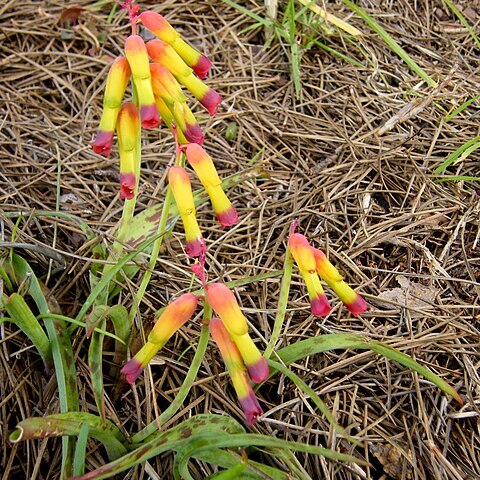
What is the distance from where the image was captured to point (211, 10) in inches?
131

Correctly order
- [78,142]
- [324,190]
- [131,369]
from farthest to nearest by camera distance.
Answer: [78,142] → [324,190] → [131,369]

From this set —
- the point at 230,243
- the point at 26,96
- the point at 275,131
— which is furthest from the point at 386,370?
the point at 26,96

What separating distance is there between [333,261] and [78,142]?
4.21 ft

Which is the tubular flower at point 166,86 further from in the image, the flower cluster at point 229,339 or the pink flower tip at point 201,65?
the flower cluster at point 229,339

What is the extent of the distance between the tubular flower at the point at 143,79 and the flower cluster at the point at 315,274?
50 centimetres

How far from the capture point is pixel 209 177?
166cm

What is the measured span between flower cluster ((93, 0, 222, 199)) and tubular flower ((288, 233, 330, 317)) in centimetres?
41

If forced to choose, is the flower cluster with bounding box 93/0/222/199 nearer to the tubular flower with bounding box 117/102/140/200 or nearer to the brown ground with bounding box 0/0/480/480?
the tubular flower with bounding box 117/102/140/200

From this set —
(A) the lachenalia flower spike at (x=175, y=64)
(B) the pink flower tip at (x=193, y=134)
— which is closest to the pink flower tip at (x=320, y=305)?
(B) the pink flower tip at (x=193, y=134)

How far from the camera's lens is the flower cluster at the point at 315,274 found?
64.3 inches

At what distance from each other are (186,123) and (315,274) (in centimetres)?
56

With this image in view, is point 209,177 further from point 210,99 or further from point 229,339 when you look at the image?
point 229,339

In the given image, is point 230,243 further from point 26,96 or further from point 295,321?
point 26,96

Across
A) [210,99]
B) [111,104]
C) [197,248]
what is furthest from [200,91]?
[197,248]
